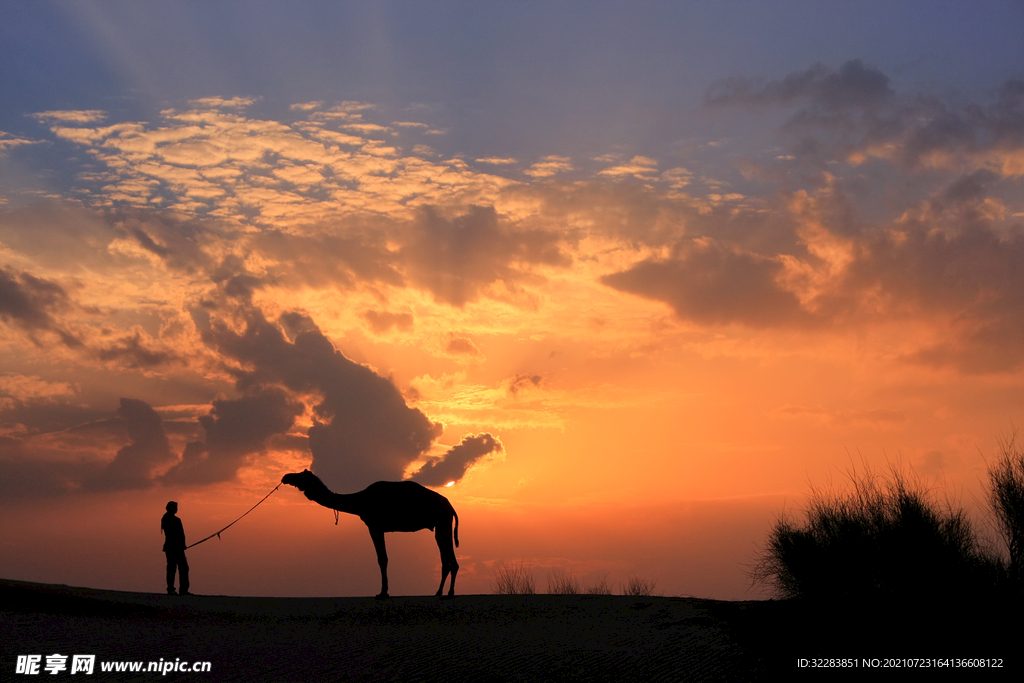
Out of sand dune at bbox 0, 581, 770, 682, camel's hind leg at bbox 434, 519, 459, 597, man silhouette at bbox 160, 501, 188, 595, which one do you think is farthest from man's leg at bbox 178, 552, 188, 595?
camel's hind leg at bbox 434, 519, 459, 597

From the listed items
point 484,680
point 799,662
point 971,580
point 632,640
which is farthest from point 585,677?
point 971,580

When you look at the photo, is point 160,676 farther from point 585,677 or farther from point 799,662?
point 799,662

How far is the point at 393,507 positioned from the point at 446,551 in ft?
5.77

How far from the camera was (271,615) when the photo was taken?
1548 centimetres

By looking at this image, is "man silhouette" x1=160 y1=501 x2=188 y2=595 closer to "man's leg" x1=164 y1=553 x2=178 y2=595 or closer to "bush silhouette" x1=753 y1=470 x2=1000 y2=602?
"man's leg" x1=164 y1=553 x2=178 y2=595

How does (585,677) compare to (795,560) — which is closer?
(585,677)

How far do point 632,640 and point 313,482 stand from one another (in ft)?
34.8

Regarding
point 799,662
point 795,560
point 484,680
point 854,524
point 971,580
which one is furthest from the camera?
point 795,560

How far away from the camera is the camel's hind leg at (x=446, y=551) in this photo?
63.4 ft

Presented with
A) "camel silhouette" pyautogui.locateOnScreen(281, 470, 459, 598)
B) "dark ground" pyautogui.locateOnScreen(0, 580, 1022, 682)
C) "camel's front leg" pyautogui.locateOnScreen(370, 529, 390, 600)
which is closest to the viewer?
"dark ground" pyautogui.locateOnScreen(0, 580, 1022, 682)

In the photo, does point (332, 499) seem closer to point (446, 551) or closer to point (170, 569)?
point (446, 551)

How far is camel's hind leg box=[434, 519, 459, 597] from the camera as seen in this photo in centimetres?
1933

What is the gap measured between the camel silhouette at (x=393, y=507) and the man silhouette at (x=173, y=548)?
362 cm

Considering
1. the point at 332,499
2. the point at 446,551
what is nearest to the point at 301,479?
the point at 332,499
